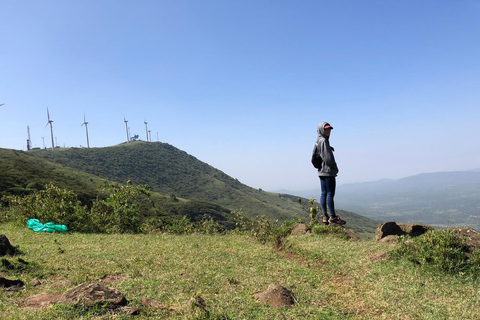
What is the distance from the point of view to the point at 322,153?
34.1ft

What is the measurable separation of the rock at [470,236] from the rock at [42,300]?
8.51 meters

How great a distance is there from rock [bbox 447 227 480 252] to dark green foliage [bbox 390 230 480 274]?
0.23m

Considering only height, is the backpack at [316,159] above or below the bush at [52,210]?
above

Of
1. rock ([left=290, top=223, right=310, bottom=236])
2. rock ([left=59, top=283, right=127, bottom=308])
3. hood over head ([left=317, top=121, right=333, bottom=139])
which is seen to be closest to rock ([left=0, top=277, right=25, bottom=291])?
rock ([left=59, top=283, right=127, bottom=308])

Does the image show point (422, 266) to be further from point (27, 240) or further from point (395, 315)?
point (27, 240)

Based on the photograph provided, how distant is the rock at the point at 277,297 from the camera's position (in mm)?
5262

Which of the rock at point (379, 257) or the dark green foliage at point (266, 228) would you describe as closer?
the rock at point (379, 257)

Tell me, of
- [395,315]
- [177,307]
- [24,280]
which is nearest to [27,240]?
[24,280]

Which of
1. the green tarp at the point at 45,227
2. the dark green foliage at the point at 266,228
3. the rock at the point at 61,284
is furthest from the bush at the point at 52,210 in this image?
the rock at the point at 61,284

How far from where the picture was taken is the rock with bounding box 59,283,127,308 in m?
4.61

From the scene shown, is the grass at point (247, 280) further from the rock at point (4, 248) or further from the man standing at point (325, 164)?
the man standing at point (325, 164)

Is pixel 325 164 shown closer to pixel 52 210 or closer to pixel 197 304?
pixel 197 304

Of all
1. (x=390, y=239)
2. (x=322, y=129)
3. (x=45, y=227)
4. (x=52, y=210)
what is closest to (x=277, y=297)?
(x=390, y=239)

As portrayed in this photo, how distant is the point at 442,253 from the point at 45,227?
50.0ft
